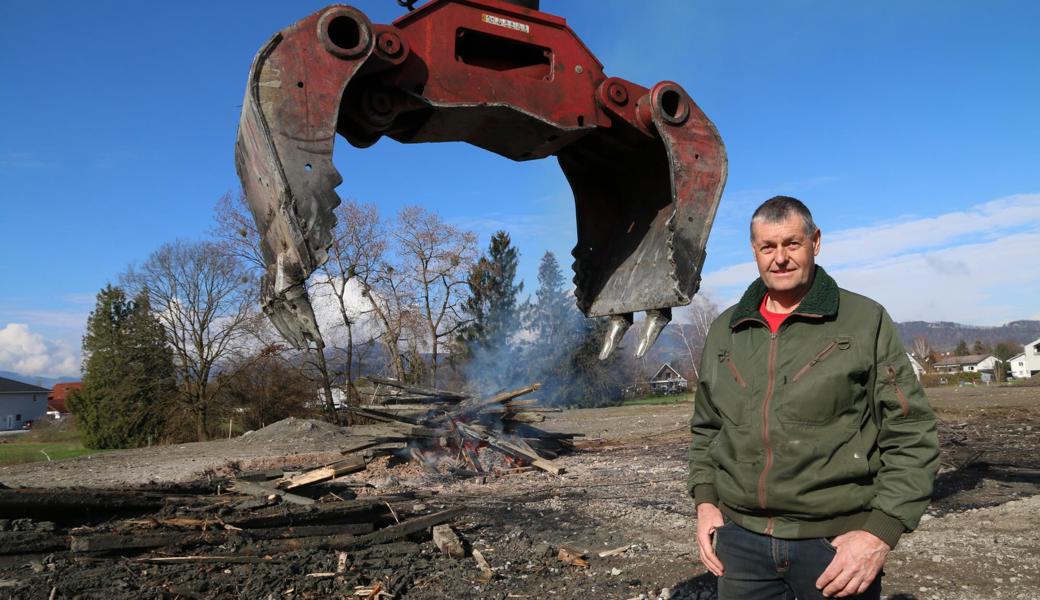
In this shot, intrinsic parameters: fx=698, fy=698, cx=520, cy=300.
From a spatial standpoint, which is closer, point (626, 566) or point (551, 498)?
point (626, 566)

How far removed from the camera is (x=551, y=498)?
7.98 metres

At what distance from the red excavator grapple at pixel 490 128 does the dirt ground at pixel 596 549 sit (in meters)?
2.21

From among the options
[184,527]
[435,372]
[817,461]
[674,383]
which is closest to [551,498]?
A: [184,527]

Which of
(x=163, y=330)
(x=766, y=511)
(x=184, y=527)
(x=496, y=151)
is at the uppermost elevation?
(x=163, y=330)

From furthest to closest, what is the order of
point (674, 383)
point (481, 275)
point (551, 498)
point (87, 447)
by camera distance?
point (674, 383) → point (481, 275) → point (87, 447) → point (551, 498)

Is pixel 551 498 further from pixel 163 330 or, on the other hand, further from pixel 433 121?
pixel 163 330

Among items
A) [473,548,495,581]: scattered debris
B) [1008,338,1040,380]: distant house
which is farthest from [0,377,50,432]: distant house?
[1008,338,1040,380]: distant house

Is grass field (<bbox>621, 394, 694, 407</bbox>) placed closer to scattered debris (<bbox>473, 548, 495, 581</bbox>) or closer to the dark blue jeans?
scattered debris (<bbox>473, 548, 495, 581</bbox>)

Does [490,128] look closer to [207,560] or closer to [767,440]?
[767,440]

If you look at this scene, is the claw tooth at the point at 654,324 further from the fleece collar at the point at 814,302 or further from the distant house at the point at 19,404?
the distant house at the point at 19,404

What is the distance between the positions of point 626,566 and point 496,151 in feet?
10.7

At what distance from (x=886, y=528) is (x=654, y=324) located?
4.96 ft

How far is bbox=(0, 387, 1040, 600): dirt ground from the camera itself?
436cm

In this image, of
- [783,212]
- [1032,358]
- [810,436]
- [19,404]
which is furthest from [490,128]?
[1032,358]
